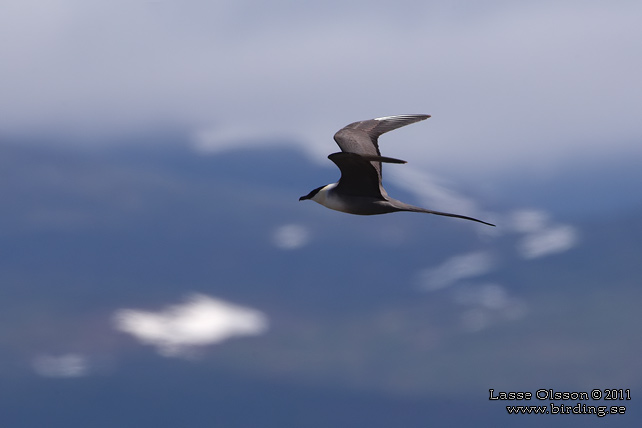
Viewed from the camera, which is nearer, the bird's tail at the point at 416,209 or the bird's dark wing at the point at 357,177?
the bird's tail at the point at 416,209

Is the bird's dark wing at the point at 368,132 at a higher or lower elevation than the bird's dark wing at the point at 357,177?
higher

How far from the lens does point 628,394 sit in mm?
17625

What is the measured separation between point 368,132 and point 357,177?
A: 8.26 feet

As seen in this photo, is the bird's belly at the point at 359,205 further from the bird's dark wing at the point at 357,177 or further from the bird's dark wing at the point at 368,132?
the bird's dark wing at the point at 368,132

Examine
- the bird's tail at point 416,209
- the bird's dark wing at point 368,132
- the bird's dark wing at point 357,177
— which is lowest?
the bird's tail at point 416,209

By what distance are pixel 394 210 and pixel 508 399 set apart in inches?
207

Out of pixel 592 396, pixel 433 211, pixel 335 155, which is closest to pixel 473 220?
pixel 433 211

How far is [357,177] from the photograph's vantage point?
1672cm

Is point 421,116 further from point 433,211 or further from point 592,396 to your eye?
point 592,396

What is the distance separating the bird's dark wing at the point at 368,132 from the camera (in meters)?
18.3

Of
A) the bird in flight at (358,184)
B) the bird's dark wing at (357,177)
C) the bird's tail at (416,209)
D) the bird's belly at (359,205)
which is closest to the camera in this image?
the bird's tail at (416,209)

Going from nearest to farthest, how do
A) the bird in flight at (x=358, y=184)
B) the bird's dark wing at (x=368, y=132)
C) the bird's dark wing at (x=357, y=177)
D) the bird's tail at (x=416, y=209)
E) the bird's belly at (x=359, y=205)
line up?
the bird's tail at (x=416, y=209), the bird's dark wing at (x=357, y=177), the bird in flight at (x=358, y=184), the bird's belly at (x=359, y=205), the bird's dark wing at (x=368, y=132)

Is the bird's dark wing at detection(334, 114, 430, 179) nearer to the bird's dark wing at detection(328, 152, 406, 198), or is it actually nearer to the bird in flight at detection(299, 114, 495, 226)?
the bird in flight at detection(299, 114, 495, 226)

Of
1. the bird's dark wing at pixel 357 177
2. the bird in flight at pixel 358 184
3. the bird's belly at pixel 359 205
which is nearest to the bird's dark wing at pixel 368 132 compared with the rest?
the bird in flight at pixel 358 184
